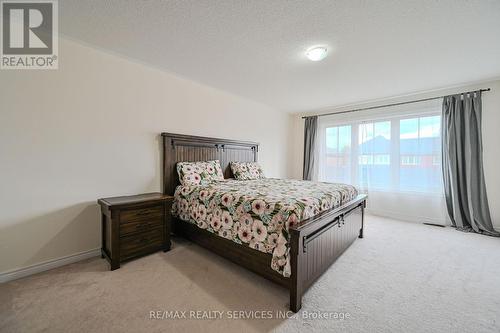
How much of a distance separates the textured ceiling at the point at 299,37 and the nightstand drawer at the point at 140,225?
1.96m

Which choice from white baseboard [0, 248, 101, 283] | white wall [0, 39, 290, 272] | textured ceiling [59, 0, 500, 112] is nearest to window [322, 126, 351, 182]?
textured ceiling [59, 0, 500, 112]

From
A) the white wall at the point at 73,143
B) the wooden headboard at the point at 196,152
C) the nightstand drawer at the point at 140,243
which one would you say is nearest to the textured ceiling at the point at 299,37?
the white wall at the point at 73,143

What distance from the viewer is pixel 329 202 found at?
2.14 m

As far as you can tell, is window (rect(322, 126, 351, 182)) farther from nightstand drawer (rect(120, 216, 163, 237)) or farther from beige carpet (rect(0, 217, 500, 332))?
nightstand drawer (rect(120, 216, 163, 237))

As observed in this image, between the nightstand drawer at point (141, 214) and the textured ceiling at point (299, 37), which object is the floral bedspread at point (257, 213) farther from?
the textured ceiling at point (299, 37)

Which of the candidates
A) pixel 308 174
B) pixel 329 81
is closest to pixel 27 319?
pixel 329 81

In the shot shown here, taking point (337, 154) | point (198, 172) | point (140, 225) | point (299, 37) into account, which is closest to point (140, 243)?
point (140, 225)

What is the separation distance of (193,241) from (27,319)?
1474 mm

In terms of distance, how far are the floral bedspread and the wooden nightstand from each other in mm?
341

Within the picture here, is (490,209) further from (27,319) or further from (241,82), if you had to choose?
(27,319)

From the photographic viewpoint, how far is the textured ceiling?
167 cm

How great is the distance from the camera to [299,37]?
2.07 m

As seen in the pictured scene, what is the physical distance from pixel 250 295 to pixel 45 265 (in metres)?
2.08

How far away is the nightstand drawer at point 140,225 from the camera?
6.90 ft
